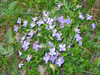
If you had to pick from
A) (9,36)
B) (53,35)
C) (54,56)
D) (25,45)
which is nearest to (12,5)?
(9,36)

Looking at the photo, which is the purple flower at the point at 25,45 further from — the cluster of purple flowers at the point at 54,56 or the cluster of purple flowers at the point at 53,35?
the cluster of purple flowers at the point at 54,56

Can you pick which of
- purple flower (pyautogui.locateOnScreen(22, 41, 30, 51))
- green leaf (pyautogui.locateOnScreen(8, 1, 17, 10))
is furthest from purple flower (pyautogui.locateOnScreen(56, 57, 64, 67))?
green leaf (pyautogui.locateOnScreen(8, 1, 17, 10))

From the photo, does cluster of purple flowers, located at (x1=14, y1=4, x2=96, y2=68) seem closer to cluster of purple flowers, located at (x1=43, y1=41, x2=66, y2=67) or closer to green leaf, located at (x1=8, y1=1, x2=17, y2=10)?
cluster of purple flowers, located at (x1=43, y1=41, x2=66, y2=67)

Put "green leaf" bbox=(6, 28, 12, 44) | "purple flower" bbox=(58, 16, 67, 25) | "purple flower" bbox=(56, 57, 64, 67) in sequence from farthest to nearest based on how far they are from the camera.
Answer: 1. "green leaf" bbox=(6, 28, 12, 44)
2. "purple flower" bbox=(58, 16, 67, 25)
3. "purple flower" bbox=(56, 57, 64, 67)

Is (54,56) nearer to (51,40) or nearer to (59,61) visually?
(59,61)

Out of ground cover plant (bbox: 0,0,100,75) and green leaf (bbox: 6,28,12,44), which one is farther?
green leaf (bbox: 6,28,12,44)

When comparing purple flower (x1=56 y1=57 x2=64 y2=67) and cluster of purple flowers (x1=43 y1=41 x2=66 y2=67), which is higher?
cluster of purple flowers (x1=43 y1=41 x2=66 y2=67)

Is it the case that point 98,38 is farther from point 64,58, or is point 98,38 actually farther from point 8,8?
point 8,8

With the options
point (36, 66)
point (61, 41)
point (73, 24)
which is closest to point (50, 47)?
point (61, 41)

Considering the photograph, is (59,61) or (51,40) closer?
(59,61)
